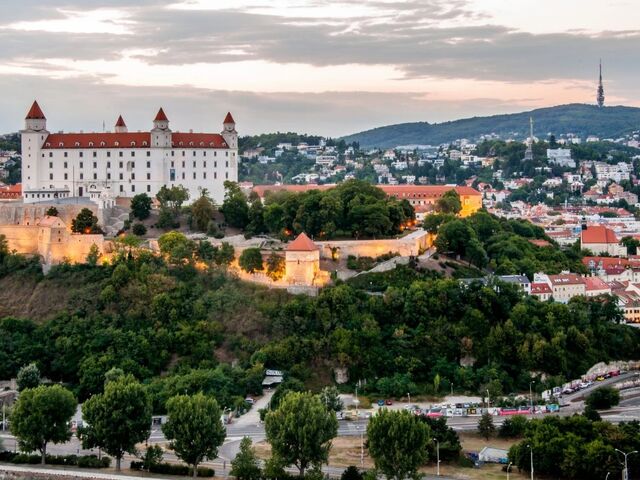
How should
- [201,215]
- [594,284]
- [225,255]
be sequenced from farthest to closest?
[594,284] < [201,215] < [225,255]

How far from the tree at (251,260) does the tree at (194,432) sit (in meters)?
16.5

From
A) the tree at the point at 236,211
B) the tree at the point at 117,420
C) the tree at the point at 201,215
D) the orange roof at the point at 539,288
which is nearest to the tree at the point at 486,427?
the tree at the point at 117,420

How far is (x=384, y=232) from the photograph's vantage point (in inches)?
2603

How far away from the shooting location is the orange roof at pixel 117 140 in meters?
74.4

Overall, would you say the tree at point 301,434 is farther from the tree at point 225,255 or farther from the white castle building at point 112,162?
the white castle building at point 112,162

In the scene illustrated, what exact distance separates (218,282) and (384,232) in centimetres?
1049

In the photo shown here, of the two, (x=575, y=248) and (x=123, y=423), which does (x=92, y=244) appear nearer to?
(x=123, y=423)

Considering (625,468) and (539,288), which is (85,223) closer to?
(539,288)

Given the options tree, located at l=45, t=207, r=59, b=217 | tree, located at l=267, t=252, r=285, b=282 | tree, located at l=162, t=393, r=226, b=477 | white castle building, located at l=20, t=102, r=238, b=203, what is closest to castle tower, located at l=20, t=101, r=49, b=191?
white castle building, located at l=20, t=102, r=238, b=203

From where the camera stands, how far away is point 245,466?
4231 cm

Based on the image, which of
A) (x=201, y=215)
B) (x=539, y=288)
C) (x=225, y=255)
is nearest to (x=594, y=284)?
(x=539, y=288)

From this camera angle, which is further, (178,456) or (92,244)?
(92,244)

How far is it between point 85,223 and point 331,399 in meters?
22.4

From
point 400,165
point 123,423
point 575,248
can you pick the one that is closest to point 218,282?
point 123,423
